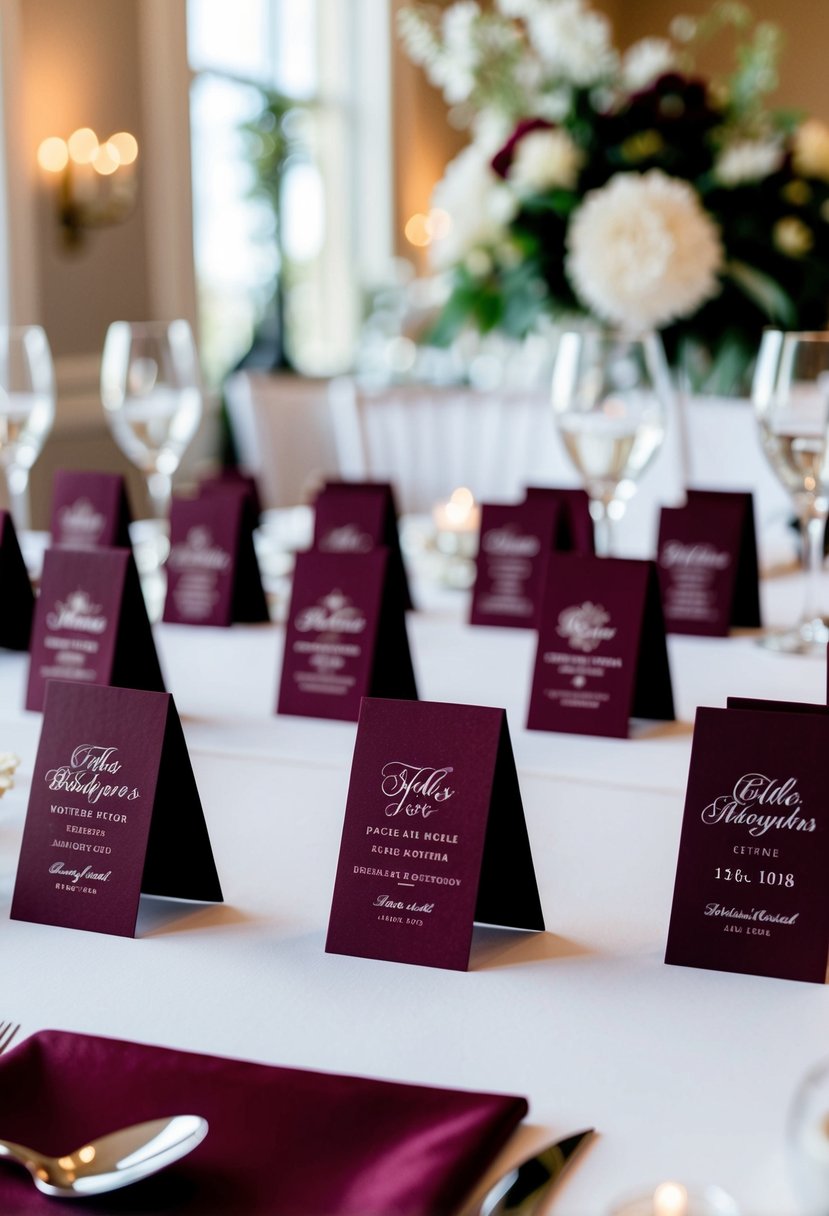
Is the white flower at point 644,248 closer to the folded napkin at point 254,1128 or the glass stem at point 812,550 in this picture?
the glass stem at point 812,550

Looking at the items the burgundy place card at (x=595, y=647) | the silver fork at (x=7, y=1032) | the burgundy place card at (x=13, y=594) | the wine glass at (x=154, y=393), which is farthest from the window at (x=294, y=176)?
→ the silver fork at (x=7, y=1032)

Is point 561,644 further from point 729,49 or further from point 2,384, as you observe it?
point 729,49

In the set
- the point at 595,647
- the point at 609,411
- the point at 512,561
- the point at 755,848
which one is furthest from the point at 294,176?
the point at 755,848

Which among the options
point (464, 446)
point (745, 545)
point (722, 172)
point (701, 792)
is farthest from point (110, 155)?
point (701, 792)

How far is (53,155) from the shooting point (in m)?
4.94

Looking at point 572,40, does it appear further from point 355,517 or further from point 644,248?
point 355,517

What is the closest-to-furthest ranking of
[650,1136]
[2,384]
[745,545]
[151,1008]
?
[650,1136], [151,1008], [745,545], [2,384]

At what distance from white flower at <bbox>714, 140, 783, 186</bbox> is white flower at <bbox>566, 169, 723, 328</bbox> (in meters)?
0.37

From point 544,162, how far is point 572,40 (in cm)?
28

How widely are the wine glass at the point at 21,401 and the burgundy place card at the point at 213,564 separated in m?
0.21

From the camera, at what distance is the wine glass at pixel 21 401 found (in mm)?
1766

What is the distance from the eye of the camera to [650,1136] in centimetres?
62

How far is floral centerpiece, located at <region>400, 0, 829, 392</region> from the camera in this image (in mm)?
2641

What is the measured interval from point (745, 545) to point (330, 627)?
0.54 meters
